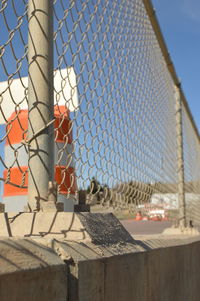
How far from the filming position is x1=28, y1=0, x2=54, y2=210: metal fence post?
1584 mm

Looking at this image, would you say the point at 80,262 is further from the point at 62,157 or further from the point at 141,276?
the point at 62,157

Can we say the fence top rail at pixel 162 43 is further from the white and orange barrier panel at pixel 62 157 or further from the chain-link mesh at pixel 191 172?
the white and orange barrier panel at pixel 62 157

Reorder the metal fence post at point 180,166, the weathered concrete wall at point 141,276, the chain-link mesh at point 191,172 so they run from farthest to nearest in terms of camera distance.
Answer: the chain-link mesh at point 191,172
the metal fence post at point 180,166
the weathered concrete wall at point 141,276

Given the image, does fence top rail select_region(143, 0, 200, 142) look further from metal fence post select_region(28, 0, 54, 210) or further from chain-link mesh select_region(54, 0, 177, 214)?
metal fence post select_region(28, 0, 54, 210)

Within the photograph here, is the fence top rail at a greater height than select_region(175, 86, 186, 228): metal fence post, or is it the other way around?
the fence top rail

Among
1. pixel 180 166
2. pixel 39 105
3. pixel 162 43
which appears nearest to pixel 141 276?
pixel 39 105

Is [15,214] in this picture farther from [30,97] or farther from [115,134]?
[115,134]

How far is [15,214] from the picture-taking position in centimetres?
159

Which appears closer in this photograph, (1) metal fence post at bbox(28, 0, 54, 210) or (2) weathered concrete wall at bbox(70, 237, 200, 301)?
(2) weathered concrete wall at bbox(70, 237, 200, 301)

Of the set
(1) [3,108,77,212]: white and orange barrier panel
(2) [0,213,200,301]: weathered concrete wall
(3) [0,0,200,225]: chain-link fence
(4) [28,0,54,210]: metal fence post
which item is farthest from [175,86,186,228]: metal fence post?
(4) [28,0,54,210]: metal fence post

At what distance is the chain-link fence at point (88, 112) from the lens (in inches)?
63.1

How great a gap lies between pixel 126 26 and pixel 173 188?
2.30 m

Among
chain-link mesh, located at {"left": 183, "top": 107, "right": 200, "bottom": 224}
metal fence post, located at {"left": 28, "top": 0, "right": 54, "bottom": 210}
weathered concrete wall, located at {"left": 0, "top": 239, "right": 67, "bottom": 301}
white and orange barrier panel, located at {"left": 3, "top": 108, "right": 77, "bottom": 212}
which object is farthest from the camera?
chain-link mesh, located at {"left": 183, "top": 107, "right": 200, "bottom": 224}

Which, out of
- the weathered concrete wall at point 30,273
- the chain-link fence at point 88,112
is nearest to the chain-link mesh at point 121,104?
the chain-link fence at point 88,112
